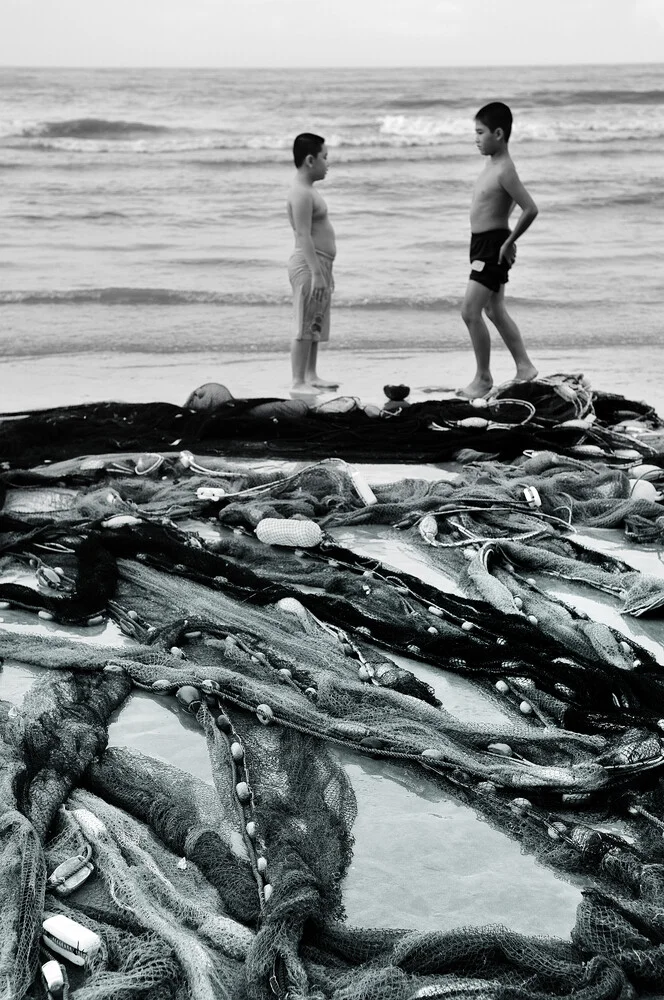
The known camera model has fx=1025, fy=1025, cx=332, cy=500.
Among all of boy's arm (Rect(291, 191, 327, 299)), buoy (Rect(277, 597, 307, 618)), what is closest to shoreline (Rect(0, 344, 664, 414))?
boy's arm (Rect(291, 191, 327, 299))

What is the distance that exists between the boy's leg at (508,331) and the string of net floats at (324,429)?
1.04 metres

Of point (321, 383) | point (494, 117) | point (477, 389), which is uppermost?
point (494, 117)

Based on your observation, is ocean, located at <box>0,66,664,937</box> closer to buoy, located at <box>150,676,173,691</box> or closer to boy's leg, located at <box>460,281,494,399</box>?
buoy, located at <box>150,676,173,691</box>

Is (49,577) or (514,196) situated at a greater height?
(514,196)

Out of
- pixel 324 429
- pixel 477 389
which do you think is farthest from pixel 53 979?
pixel 477 389

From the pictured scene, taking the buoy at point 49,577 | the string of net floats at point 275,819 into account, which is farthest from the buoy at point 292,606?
the buoy at point 49,577

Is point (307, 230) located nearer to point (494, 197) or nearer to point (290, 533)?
point (494, 197)

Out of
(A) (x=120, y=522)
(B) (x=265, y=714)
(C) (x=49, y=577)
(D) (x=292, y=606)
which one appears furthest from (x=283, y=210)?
(B) (x=265, y=714)

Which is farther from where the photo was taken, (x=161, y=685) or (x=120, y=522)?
(x=120, y=522)

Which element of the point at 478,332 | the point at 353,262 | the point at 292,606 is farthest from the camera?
the point at 353,262

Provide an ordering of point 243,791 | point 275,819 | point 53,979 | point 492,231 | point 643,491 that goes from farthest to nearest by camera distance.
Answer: point 492,231 → point 643,491 → point 243,791 → point 275,819 → point 53,979

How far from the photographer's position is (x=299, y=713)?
3.34 meters

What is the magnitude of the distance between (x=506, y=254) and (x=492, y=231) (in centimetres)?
23

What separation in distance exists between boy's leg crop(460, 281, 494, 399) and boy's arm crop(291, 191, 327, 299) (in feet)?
4.00
